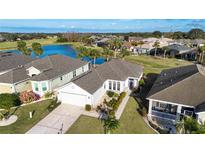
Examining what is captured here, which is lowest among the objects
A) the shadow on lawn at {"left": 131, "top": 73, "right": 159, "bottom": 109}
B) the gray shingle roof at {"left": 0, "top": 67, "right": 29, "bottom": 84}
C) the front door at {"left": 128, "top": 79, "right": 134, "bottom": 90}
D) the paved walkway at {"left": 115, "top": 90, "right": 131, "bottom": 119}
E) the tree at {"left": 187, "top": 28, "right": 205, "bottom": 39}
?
the paved walkway at {"left": 115, "top": 90, "right": 131, "bottom": 119}

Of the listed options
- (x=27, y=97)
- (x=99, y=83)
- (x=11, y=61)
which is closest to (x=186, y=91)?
(x=99, y=83)

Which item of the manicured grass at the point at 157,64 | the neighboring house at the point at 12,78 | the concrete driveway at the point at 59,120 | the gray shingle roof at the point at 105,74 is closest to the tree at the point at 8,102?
the neighboring house at the point at 12,78

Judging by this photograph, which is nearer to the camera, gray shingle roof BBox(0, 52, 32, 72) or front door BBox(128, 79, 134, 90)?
front door BBox(128, 79, 134, 90)

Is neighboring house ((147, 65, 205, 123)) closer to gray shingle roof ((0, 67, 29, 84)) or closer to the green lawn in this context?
the green lawn

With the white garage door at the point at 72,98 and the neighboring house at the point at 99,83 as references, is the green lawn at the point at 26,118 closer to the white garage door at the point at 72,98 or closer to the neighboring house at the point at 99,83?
the white garage door at the point at 72,98

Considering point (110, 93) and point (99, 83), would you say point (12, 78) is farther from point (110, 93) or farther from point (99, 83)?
point (110, 93)

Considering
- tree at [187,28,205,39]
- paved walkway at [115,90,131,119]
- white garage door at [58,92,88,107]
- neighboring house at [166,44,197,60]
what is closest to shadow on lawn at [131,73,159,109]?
paved walkway at [115,90,131,119]

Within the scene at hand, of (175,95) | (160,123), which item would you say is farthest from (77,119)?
(175,95)
